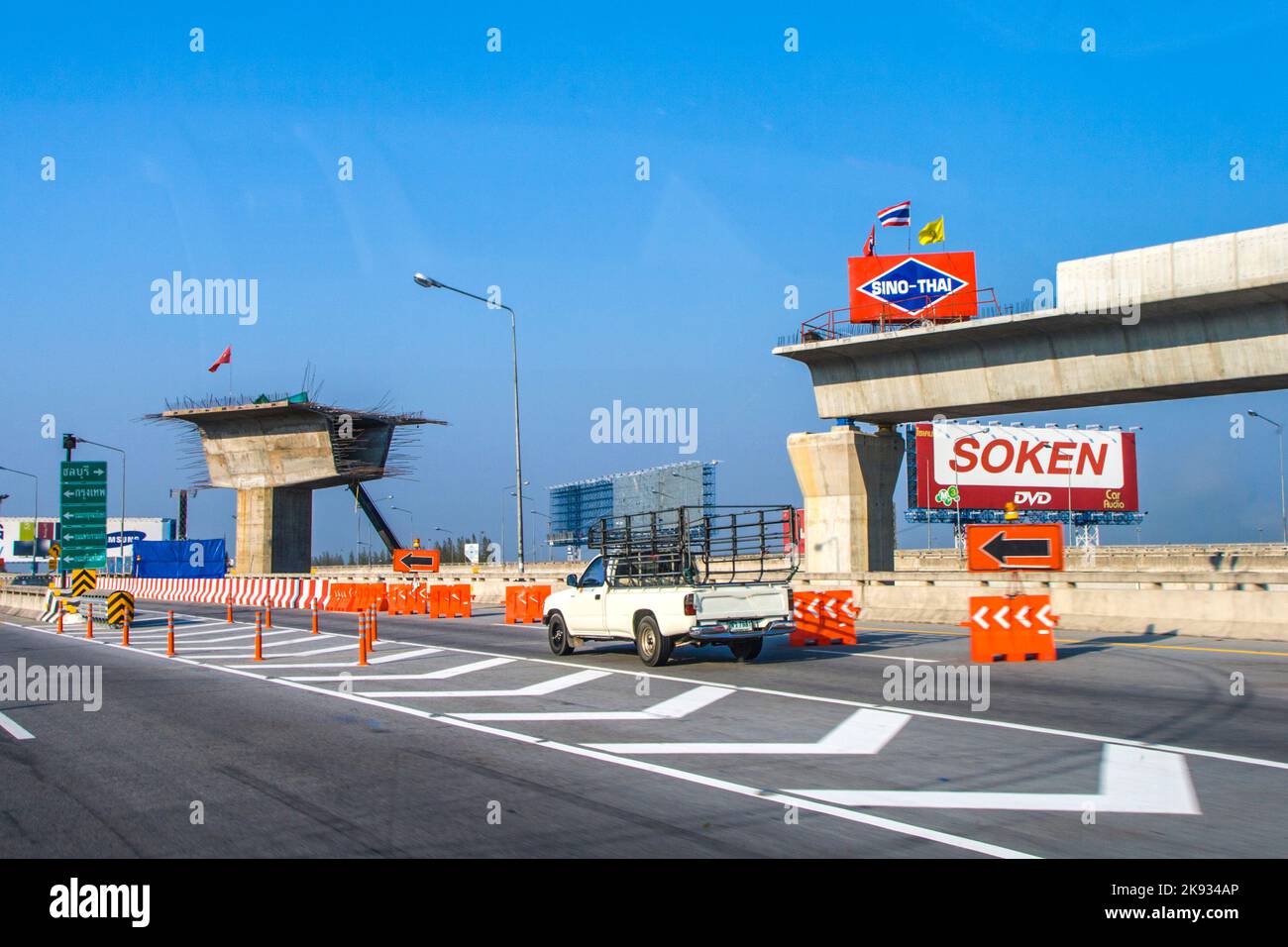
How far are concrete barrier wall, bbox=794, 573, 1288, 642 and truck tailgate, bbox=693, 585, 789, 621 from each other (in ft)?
28.7

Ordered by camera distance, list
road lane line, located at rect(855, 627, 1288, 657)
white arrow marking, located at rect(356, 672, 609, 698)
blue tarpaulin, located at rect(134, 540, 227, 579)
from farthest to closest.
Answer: blue tarpaulin, located at rect(134, 540, 227, 579) < road lane line, located at rect(855, 627, 1288, 657) < white arrow marking, located at rect(356, 672, 609, 698)

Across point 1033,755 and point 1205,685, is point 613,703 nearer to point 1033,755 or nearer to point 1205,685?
point 1033,755

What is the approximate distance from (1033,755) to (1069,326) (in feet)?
77.8

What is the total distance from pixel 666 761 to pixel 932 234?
33186 millimetres

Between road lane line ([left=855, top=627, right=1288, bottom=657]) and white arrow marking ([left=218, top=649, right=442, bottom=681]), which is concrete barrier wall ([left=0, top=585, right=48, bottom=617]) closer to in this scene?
white arrow marking ([left=218, top=649, right=442, bottom=681])

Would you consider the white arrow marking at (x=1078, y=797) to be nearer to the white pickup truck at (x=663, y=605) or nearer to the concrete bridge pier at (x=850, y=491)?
the white pickup truck at (x=663, y=605)

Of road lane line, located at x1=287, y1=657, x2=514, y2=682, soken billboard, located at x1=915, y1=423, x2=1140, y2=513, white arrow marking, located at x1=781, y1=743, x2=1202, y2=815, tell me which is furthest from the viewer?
soken billboard, located at x1=915, y1=423, x2=1140, y2=513

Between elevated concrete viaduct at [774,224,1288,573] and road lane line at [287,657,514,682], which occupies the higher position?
elevated concrete viaduct at [774,224,1288,573]

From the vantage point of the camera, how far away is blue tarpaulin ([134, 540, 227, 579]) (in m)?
64.9

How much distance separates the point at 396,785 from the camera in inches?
325

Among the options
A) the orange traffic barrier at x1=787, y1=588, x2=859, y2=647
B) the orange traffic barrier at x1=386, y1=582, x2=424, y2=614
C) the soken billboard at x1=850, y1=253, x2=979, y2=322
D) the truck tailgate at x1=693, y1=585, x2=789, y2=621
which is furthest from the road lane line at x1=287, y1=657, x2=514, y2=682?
the soken billboard at x1=850, y1=253, x2=979, y2=322

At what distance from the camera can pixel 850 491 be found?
37.0 meters

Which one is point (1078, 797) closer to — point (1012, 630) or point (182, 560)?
point (1012, 630)

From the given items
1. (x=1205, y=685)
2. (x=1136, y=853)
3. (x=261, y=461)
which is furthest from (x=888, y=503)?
(x=261, y=461)
